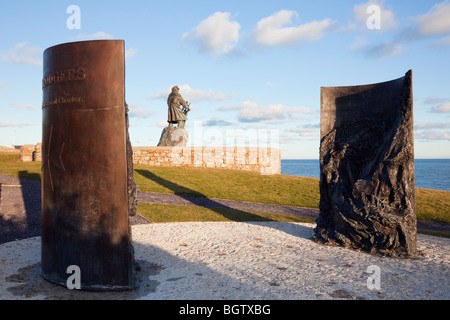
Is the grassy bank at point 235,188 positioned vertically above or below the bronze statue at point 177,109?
below

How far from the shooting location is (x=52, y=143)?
478cm

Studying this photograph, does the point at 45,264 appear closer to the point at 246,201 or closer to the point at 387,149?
the point at 387,149

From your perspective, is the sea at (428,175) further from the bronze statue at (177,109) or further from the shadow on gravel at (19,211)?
the shadow on gravel at (19,211)

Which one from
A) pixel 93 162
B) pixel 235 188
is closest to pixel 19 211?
pixel 93 162

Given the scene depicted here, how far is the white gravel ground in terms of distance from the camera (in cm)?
454

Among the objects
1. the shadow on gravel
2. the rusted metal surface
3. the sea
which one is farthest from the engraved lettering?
the sea

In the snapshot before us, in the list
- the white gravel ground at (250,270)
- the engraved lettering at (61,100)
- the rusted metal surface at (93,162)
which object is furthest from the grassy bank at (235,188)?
A: the engraved lettering at (61,100)

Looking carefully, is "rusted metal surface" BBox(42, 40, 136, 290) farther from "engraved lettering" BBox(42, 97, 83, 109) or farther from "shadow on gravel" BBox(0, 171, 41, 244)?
"shadow on gravel" BBox(0, 171, 41, 244)

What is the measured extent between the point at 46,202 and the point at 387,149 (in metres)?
6.10

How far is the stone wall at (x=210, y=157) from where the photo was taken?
73.6 feet

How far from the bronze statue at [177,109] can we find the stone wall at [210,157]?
2.30 meters

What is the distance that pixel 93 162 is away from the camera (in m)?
4.50

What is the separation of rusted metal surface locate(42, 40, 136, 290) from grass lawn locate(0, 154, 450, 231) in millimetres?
5295
